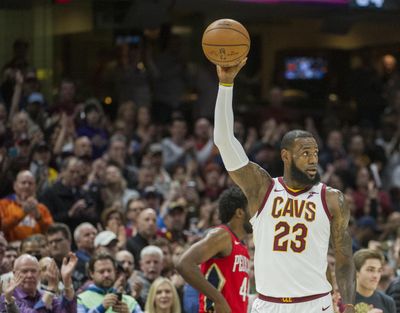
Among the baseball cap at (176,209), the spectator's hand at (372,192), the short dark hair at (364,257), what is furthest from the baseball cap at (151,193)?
the short dark hair at (364,257)

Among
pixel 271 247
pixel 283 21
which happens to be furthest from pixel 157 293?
pixel 283 21

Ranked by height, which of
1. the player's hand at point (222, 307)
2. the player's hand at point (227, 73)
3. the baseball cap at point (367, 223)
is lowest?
the player's hand at point (222, 307)

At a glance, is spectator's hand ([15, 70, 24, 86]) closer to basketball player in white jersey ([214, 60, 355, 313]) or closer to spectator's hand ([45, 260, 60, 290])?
spectator's hand ([45, 260, 60, 290])

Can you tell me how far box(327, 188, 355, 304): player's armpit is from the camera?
8.04 m

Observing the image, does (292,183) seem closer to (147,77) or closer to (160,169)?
(160,169)

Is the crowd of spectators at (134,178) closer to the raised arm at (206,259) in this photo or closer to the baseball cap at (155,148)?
the baseball cap at (155,148)

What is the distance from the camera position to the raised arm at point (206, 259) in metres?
8.80

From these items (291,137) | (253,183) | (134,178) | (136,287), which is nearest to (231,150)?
(253,183)

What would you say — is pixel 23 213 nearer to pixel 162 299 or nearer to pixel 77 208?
pixel 77 208

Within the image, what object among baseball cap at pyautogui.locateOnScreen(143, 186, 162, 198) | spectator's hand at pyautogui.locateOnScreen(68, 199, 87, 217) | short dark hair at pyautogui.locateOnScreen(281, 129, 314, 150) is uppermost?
short dark hair at pyautogui.locateOnScreen(281, 129, 314, 150)

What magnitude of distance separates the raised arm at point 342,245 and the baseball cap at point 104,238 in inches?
160

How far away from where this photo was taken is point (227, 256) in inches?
363

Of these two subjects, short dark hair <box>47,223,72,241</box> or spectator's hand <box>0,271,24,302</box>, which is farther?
short dark hair <box>47,223,72,241</box>

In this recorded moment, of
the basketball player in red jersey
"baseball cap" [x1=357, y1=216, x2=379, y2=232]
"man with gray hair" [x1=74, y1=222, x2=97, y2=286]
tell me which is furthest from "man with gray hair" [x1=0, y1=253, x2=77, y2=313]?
"baseball cap" [x1=357, y1=216, x2=379, y2=232]
